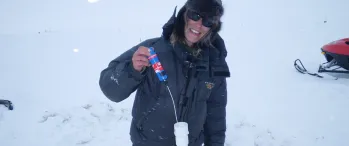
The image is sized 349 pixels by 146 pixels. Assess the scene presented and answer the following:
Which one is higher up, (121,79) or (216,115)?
(121,79)

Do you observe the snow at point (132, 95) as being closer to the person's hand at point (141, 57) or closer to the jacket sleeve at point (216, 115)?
the jacket sleeve at point (216, 115)

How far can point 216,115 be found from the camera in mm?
2988

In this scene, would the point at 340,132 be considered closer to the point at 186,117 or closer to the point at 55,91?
the point at 186,117

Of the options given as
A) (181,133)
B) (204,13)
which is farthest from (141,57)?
(204,13)

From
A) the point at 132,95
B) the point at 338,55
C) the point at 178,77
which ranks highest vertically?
the point at 178,77

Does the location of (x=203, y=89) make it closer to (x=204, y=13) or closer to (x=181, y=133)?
(x=181, y=133)

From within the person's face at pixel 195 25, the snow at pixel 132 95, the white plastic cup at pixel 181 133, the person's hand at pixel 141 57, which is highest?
the person's face at pixel 195 25

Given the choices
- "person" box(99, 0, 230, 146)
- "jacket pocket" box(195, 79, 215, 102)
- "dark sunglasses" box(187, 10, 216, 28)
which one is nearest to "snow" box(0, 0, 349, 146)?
"person" box(99, 0, 230, 146)

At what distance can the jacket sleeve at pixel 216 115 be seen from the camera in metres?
2.92

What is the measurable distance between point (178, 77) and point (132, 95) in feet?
15.2

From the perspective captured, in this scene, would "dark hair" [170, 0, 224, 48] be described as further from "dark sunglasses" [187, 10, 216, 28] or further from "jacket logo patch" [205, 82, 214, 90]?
"jacket logo patch" [205, 82, 214, 90]

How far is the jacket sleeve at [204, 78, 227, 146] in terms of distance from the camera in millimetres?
2916

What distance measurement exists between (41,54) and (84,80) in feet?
11.7

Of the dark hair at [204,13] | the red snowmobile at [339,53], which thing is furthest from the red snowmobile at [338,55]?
the dark hair at [204,13]
